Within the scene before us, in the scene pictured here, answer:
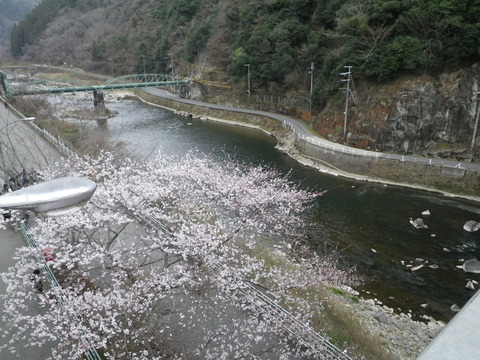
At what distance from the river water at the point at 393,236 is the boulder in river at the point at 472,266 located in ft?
0.62

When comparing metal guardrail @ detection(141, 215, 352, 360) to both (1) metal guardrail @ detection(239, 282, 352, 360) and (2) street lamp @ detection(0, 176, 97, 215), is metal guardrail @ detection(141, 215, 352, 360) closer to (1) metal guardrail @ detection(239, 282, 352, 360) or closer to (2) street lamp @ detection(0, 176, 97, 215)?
(1) metal guardrail @ detection(239, 282, 352, 360)

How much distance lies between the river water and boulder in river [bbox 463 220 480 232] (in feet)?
0.93

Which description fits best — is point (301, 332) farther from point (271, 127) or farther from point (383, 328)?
point (271, 127)

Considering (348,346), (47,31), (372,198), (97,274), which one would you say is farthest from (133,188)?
(47,31)

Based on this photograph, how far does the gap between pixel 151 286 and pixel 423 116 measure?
2221cm

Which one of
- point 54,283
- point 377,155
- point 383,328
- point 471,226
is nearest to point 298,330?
point 383,328

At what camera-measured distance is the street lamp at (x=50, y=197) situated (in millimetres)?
4160

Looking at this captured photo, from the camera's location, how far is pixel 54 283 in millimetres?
8664

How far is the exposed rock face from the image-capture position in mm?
21359

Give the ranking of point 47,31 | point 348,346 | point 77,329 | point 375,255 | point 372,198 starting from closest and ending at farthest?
point 77,329 → point 348,346 → point 375,255 → point 372,198 → point 47,31

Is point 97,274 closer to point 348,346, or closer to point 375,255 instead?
point 348,346

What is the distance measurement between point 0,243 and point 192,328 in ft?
24.7

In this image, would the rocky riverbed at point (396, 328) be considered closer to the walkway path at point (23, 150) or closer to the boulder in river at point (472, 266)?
the boulder in river at point (472, 266)

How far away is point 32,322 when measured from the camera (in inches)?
293
